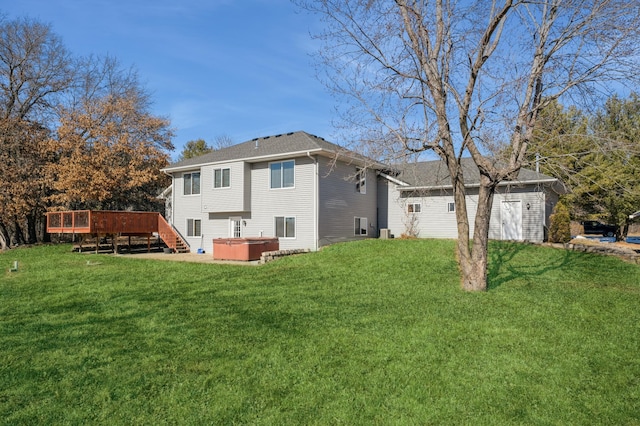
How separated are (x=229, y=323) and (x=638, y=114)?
123 feet

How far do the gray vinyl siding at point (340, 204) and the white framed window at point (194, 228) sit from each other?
7551 millimetres

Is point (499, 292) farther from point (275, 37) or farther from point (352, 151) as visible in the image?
point (275, 37)

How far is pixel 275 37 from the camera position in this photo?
1235cm

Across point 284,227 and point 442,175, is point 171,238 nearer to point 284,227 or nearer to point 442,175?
point 284,227

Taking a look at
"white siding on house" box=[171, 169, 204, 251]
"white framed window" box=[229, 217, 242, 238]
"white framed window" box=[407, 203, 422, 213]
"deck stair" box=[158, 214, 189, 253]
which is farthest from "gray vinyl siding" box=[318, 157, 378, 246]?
"deck stair" box=[158, 214, 189, 253]

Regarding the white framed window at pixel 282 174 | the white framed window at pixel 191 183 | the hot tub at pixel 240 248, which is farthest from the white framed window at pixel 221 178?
the hot tub at pixel 240 248

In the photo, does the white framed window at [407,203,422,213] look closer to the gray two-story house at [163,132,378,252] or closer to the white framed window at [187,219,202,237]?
the gray two-story house at [163,132,378,252]

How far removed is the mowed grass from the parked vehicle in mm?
27906

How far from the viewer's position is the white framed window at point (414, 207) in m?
20.9

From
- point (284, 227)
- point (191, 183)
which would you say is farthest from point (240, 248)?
point (191, 183)

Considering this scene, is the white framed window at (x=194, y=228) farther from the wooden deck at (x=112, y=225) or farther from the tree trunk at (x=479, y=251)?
the tree trunk at (x=479, y=251)

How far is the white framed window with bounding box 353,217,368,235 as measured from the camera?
20.2m

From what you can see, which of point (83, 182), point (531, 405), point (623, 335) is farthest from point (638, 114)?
point (83, 182)

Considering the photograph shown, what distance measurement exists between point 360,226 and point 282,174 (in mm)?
4843
